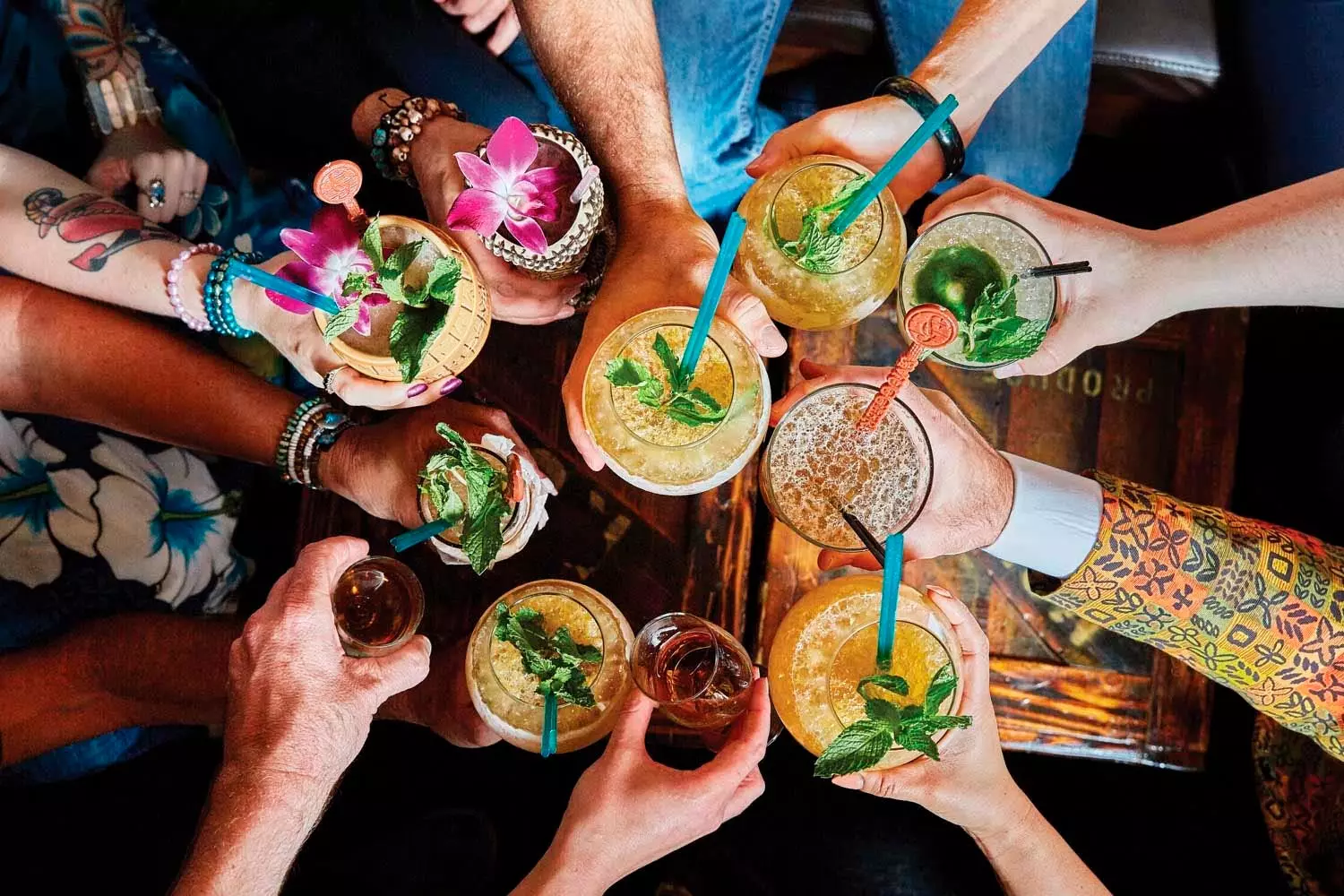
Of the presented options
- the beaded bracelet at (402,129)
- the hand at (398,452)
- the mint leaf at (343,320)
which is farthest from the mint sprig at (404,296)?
the beaded bracelet at (402,129)

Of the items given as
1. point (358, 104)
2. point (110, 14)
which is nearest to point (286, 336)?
point (358, 104)

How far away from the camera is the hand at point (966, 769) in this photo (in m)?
1.69

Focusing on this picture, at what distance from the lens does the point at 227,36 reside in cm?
237

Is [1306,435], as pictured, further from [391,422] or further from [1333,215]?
[391,422]

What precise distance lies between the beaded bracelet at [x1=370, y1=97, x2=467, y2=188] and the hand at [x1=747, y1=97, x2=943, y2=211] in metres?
0.76

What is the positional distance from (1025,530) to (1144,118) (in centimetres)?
165

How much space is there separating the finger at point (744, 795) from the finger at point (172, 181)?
75.6 inches

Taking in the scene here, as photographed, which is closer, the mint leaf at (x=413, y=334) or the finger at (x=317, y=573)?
the mint leaf at (x=413, y=334)

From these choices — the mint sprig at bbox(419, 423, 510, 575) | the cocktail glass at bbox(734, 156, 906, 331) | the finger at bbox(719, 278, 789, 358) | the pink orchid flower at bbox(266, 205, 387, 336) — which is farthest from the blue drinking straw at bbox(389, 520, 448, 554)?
the cocktail glass at bbox(734, 156, 906, 331)

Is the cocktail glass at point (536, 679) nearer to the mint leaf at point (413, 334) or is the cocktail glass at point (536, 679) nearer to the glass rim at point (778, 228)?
the mint leaf at point (413, 334)

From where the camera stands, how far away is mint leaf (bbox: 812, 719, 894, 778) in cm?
147

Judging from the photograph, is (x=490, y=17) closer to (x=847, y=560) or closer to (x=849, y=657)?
(x=847, y=560)

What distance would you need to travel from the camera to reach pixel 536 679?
5.66ft

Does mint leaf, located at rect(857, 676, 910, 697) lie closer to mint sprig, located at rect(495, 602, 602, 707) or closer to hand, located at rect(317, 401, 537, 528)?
mint sprig, located at rect(495, 602, 602, 707)
